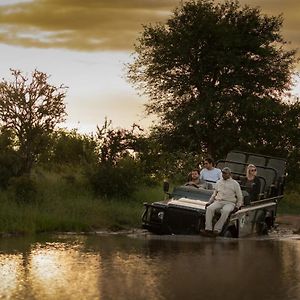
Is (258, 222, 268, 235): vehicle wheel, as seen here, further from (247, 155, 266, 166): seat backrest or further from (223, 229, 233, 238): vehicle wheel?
(247, 155, 266, 166): seat backrest

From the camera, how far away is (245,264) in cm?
1395

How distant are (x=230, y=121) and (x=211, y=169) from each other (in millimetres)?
22723

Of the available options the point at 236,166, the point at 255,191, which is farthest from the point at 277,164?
the point at 255,191

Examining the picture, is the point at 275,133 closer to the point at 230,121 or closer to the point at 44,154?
the point at 230,121

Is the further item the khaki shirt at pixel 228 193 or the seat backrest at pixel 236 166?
the seat backrest at pixel 236 166

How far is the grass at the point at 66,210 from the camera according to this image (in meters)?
20.8

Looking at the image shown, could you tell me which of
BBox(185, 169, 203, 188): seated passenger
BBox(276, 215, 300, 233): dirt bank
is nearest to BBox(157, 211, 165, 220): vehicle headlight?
BBox(185, 169, 203, 188): seated passenger

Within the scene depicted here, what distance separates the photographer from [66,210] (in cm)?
2311

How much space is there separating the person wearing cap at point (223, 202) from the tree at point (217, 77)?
23670 millimetres

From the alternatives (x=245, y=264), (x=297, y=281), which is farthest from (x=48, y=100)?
(x=297, y=281)

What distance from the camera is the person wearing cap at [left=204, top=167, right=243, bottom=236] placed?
1905 cm

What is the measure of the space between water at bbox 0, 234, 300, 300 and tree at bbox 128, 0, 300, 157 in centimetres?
2532

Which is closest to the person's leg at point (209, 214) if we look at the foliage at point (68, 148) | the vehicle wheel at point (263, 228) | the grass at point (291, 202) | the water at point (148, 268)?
the water at point (148, 268)

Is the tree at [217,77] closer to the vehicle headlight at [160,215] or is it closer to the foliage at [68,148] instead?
the foliage at [68,148]
